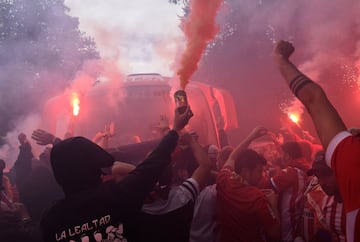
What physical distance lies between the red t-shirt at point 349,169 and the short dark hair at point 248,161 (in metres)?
1.98

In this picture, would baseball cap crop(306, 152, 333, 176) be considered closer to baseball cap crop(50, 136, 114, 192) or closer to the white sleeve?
the white sleeve

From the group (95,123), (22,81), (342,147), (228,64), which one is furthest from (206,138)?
(22,81)

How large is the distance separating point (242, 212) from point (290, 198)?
2.84ft

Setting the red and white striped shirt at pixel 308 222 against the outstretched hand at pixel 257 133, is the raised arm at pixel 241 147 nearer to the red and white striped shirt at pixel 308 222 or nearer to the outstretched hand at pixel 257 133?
the outstretched hand at pixel 257 133

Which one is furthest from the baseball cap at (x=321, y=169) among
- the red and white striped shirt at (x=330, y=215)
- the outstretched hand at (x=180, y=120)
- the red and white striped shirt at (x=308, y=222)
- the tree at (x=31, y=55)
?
the tree at (x=31, y=55)

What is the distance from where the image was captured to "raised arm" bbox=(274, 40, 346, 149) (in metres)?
1.27

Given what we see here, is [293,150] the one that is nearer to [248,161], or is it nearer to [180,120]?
[248,161]

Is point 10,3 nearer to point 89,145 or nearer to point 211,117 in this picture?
point 211,117

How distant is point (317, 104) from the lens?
53.0 inches

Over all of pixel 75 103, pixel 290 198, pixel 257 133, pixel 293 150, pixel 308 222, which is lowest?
pixel 308 222

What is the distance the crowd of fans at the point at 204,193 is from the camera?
130cm

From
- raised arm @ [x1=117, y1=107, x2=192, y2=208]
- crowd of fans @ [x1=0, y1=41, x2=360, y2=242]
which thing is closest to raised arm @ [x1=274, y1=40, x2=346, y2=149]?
crowd of fans @ [x1=0, y1=41, x2=360, y2=242]

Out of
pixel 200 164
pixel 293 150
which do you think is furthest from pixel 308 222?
pixel 293 150

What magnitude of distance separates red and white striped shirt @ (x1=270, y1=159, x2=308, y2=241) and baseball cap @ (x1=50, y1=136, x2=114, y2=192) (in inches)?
82.9
